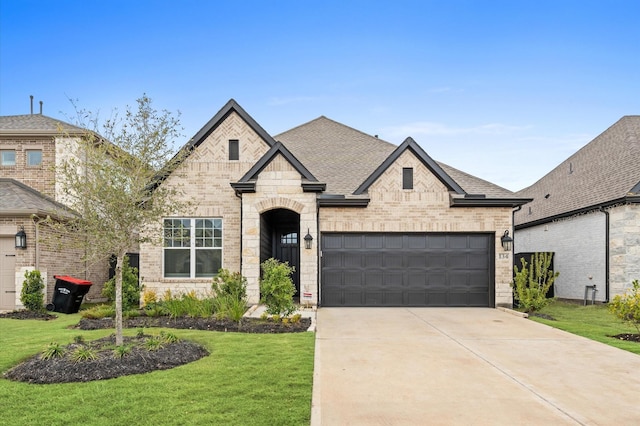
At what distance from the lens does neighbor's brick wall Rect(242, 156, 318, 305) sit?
1435 cm

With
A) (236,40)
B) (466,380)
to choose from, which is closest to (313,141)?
(236,40)

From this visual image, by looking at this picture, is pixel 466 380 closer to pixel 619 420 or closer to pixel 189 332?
pixel 619 420

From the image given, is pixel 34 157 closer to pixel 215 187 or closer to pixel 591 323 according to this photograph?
pixel 215 187

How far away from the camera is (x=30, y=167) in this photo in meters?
17.9

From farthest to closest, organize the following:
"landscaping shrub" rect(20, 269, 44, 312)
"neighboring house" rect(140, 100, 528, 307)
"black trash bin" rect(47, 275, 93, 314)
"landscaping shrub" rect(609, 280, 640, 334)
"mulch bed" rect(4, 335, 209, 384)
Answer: "neighboring house" rect(140, 100, 528, 307) < "black trash bin" rect(47, 275, 93, 314) < "landscaping shrub" rect(20, 269, 44, 312) < "landscaping shrub" rect(609, 280, 640, 334) < "mulch bed" rect(4, 335, 209, 384)

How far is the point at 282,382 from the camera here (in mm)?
5984

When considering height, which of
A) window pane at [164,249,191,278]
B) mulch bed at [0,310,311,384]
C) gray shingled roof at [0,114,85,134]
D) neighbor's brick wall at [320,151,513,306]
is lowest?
mulch bed at [0,310,311,384]

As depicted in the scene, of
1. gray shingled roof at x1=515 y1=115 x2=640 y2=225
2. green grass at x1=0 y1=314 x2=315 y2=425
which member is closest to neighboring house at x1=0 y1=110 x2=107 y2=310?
green grass at x1=0 y1=314 x2=315 y2=425

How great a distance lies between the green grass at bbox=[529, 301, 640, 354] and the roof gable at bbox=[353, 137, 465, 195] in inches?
188

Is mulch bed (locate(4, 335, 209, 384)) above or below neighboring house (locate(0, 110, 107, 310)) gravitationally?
below

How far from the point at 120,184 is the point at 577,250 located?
57.6ft

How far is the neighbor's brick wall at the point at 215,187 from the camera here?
591 inches

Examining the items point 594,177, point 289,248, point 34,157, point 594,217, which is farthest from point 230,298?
point 594,177

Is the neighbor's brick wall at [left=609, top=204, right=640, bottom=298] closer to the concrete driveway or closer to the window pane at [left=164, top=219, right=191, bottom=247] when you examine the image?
the concrete driveway
